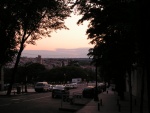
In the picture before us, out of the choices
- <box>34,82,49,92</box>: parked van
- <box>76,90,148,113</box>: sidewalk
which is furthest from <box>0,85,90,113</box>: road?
<box>34,82,49,92</box>: parked van

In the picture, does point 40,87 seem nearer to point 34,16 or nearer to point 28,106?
point 34,16

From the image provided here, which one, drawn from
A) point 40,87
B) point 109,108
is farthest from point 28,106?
point 40,87

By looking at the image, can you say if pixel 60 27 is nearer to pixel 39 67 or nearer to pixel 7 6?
pixel 7 6

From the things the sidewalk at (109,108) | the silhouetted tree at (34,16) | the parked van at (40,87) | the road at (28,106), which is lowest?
the sidewalk at (109,108)

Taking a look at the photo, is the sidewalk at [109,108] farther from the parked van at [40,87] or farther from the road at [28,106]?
the parked van at [40,87]

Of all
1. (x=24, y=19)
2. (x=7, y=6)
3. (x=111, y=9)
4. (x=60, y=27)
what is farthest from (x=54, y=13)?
(x=111, y=9)

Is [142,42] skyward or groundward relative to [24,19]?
groundward

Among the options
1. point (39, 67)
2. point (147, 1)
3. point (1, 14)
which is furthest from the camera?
point (39, 67)

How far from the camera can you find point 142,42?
11.6 m

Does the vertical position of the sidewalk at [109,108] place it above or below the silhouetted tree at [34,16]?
below

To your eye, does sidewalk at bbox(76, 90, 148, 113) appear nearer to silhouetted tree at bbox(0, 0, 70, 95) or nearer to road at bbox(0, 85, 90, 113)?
road at bbox(0, 85, 90, 113)

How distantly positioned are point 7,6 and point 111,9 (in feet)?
48.4

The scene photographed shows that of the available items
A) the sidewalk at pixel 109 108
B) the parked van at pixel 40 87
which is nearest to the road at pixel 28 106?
the sidewalk at pixel 109 108

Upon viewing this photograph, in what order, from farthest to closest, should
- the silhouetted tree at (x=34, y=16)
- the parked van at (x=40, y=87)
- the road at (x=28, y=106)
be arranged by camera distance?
1. the parked van at (x=40, y=87)
2. the silhouetted tree at (x=34, y=16)
3. the road at (x=28, y=106)
